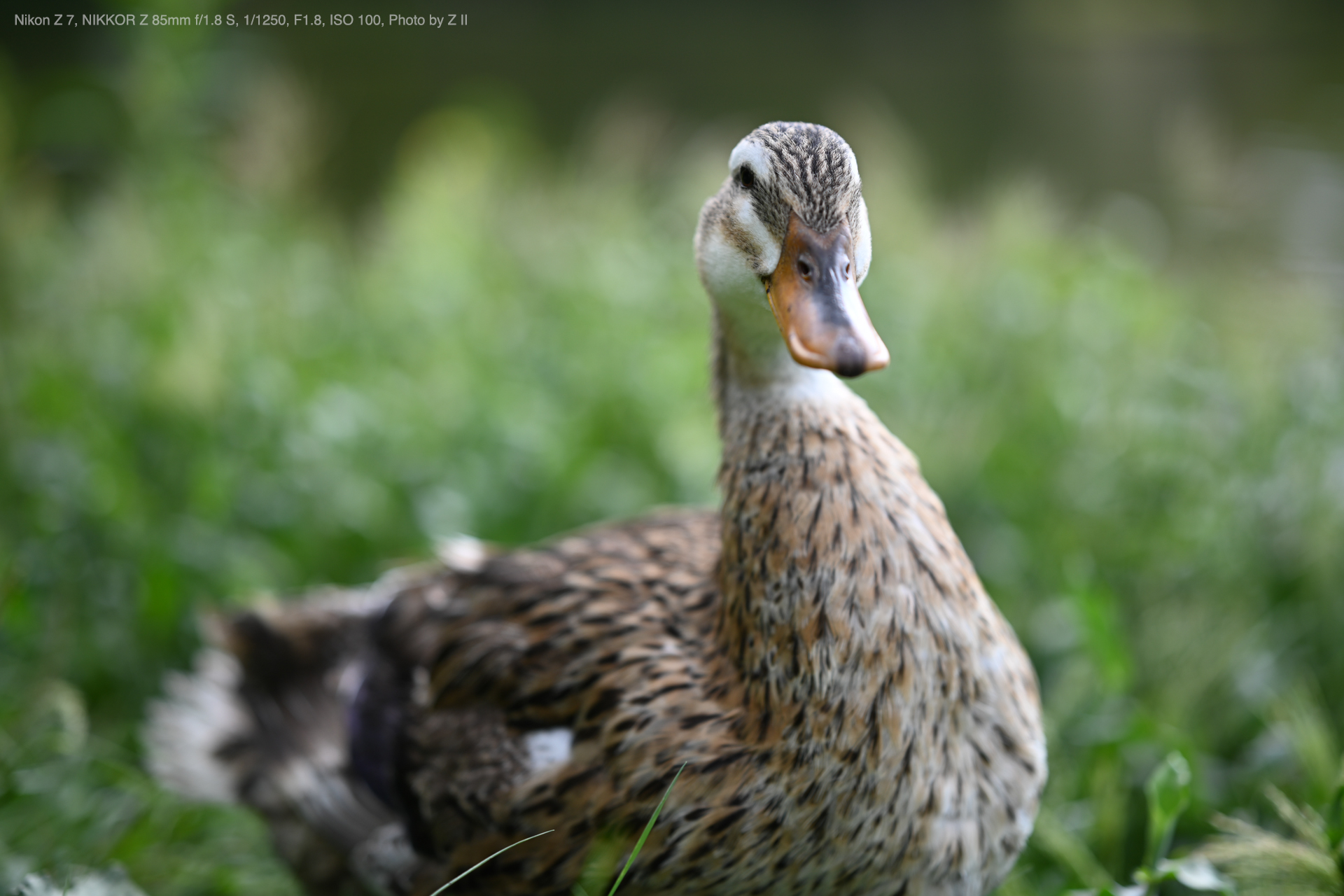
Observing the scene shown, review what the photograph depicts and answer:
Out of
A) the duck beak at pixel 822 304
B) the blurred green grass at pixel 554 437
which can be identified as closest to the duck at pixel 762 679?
the duck beak at pixel 822 304

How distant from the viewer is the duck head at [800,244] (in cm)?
177

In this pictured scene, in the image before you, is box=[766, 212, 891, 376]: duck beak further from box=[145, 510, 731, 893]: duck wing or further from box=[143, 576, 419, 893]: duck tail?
box=[143, 576, 419, 893]: duck tail

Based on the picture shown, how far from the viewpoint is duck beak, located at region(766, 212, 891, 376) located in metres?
1.73

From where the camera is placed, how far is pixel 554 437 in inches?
154

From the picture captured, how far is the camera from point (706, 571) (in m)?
2.45

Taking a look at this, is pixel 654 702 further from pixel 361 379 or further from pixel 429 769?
pixel 361 379

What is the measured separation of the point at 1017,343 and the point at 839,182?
2.54 metres

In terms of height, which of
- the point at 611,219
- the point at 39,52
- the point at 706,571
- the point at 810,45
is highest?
the point at 810,45

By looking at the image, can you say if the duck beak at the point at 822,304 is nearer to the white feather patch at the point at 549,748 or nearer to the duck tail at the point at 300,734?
the white feather patch at the point at 549,748

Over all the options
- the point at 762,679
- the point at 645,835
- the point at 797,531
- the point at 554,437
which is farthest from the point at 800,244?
the point at 554,437

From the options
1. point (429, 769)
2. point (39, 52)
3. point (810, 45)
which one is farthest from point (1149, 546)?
point (810, 45)

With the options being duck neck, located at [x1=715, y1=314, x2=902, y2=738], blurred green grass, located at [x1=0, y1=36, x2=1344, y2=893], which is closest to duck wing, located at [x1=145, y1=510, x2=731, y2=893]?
duck neck, located at [x1=715, y1=314, x2=902, y2=738]

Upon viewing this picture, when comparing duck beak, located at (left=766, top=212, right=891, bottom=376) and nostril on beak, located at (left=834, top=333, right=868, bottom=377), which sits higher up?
duck beak, located at (left=766, top=212, right=891, bottom=376)

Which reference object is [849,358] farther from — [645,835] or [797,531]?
[645,835]
